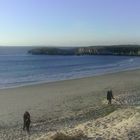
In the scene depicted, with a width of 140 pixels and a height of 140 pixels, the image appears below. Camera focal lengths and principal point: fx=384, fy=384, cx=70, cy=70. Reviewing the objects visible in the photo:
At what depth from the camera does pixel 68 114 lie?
22984 millimetres

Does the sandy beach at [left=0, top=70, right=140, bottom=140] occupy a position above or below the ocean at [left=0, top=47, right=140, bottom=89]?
above

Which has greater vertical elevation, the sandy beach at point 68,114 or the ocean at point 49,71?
the sandy beach at point 68,114

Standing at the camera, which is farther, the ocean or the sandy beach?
the ocean

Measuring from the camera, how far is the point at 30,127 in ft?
63.5

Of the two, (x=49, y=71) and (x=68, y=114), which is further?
(x=49, y=71)

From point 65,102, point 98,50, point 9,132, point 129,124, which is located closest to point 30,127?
point 9,132

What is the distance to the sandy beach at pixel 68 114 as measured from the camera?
592 inches

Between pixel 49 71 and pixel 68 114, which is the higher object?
pixel 68 114

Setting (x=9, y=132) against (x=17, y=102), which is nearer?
(x=9, y=132)

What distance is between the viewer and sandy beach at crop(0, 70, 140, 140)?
49.3ft

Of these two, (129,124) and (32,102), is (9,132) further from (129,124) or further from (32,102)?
(32,102)

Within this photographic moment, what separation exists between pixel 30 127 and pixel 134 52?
16119 cm

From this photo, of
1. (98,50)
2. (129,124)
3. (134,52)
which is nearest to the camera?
(129,124)

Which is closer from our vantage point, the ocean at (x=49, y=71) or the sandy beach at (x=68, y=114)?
the sandy beach at (x=68, y=114)
